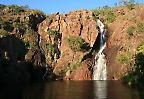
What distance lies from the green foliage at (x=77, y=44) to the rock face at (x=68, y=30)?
62.3 inches

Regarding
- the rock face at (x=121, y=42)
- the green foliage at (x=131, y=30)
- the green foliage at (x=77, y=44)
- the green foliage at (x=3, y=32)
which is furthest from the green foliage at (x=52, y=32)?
the green foliage at (x=131, y=30)

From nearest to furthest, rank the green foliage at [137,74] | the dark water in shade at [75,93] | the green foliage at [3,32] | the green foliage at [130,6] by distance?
the dark water in shade at [75,93] < the green foliage at [137,74] < the green foliage at [3,32] < the green foliage at [130,6]

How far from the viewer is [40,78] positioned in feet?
373

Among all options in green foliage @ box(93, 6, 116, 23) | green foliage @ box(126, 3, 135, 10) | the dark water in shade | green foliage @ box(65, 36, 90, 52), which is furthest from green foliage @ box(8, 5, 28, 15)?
the dark water in shade

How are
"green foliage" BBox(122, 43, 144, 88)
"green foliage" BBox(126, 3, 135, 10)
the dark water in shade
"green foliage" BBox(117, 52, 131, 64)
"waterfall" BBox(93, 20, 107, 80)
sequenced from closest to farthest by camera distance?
the dark water in shade < "green foliage" BBox(122, 43, 144, 88) < "green foliage" BBox(117, 52, 131, 64) < "waterfall" BBox(93, 20, 107, 80) < "green foliage" BBox(126, 3, 135, 10)

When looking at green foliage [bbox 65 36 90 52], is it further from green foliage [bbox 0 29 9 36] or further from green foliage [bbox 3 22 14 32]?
green foliage [bbox 0 29 9 36]

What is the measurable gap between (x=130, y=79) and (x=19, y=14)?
61656 mm

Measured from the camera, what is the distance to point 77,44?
118 metres

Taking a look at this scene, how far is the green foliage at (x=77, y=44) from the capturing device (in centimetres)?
11731

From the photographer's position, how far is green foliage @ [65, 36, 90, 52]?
117 m

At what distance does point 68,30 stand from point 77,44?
10.2 meters

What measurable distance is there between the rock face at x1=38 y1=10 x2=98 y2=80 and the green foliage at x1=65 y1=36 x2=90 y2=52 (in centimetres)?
158

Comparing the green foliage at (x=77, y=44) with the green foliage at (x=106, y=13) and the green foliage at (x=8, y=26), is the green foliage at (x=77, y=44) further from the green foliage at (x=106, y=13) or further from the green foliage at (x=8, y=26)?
the green foliage at (x=8, y=26)

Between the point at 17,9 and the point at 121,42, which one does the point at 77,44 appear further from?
the point at 17,9
